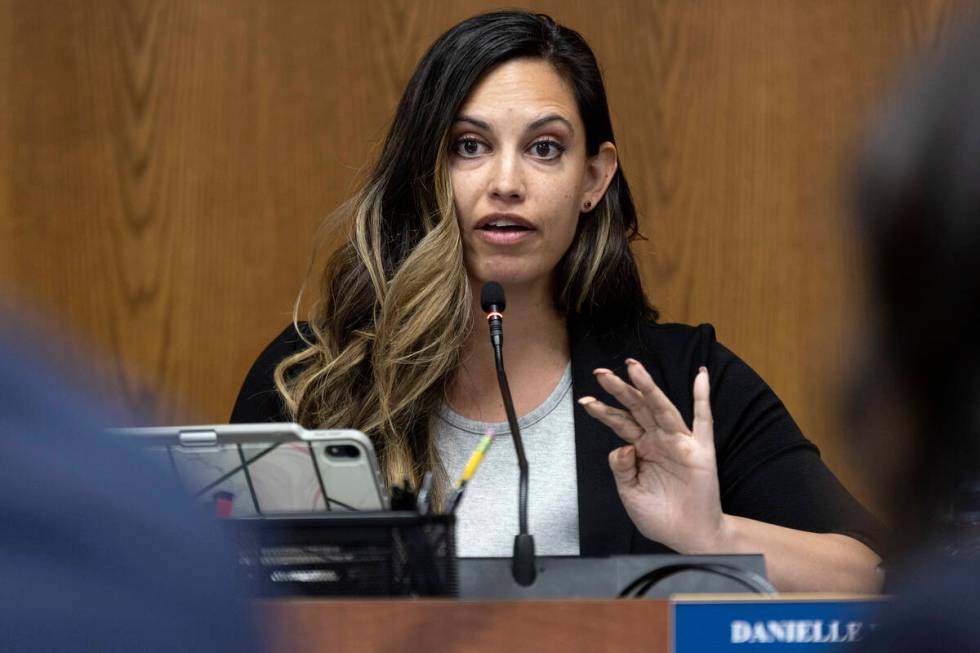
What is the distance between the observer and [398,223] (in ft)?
7.06

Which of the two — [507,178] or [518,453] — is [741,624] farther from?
[507,178]

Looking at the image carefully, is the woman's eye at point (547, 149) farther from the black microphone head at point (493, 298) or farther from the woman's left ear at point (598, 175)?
the black microphone head at point (493, 298)

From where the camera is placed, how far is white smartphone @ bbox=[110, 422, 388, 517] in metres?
1.13

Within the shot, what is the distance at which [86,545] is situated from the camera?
0.46m

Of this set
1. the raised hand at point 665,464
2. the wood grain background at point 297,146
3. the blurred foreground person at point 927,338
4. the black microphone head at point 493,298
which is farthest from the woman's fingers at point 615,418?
the wood grain background at point 297,146

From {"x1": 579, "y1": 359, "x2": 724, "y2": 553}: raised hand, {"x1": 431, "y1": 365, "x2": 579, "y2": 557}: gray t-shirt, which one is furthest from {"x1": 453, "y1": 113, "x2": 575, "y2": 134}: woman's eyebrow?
{"x1": 579, "y1": 359, "x2": 724, "y2": 553}: raised hand

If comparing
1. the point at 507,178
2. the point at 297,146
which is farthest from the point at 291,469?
the point at 297,146

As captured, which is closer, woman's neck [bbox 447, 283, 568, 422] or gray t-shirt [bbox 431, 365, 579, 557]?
gray t-shirt [bbox 431, 365, 579, 557]

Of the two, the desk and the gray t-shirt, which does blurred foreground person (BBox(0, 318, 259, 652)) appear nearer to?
the desk

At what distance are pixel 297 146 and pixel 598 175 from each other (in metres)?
0.83

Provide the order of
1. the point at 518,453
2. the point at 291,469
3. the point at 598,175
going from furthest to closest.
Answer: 1. the point at 598,175
2. the point at 518,453
3. the point at 291,469

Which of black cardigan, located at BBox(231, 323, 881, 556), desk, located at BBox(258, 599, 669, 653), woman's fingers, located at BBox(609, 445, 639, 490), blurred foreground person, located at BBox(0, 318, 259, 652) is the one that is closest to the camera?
blurred foreground person, located at BBox(0, 318, 259, 652)

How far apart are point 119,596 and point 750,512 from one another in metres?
1.57

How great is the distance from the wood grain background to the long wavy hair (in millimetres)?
586
